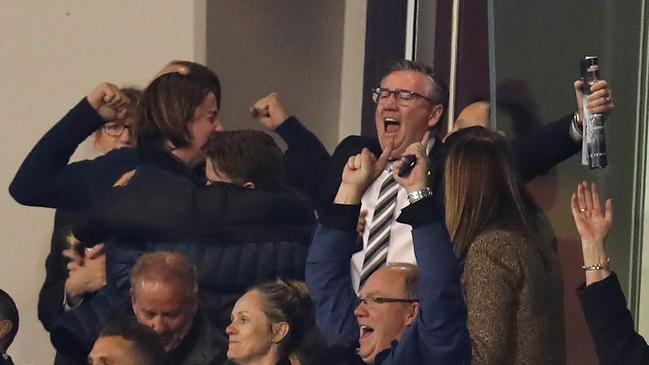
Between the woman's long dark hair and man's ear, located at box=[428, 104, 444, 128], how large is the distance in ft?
2.25

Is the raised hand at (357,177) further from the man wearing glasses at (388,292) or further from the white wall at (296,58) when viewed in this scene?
the white wall at (296,58)

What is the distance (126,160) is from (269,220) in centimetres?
65

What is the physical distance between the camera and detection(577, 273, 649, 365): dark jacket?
4270mm

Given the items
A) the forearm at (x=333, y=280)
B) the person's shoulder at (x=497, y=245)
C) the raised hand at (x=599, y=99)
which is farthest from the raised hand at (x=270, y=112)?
the person's shoulder at (x=497, y=245)

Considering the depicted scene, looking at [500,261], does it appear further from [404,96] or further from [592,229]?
[404,96]

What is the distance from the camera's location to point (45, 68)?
767 centimetres

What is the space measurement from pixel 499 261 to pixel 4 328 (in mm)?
1970

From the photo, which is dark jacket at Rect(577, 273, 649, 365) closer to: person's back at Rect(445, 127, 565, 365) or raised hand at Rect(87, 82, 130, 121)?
person's back at Rect(445, 127, 565, 365)

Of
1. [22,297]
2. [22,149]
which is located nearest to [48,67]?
[22,149]

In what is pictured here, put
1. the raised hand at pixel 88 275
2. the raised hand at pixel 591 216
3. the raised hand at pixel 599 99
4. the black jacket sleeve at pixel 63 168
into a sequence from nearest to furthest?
the raised hand at pixel 591 216 → the raised hand at pixel 599 99 → the raised hand at pixel 88 275 → the black jacket sleeve at pixel 63 168

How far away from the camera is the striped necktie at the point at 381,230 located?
196 inches

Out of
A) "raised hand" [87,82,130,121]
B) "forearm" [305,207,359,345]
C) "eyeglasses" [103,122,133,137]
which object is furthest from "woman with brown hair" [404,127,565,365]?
"eyeglasses" [103,122,133,137]

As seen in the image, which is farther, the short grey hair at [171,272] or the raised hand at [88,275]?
the raised hand at [88,275]

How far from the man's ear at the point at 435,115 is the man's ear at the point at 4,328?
1.58 m
